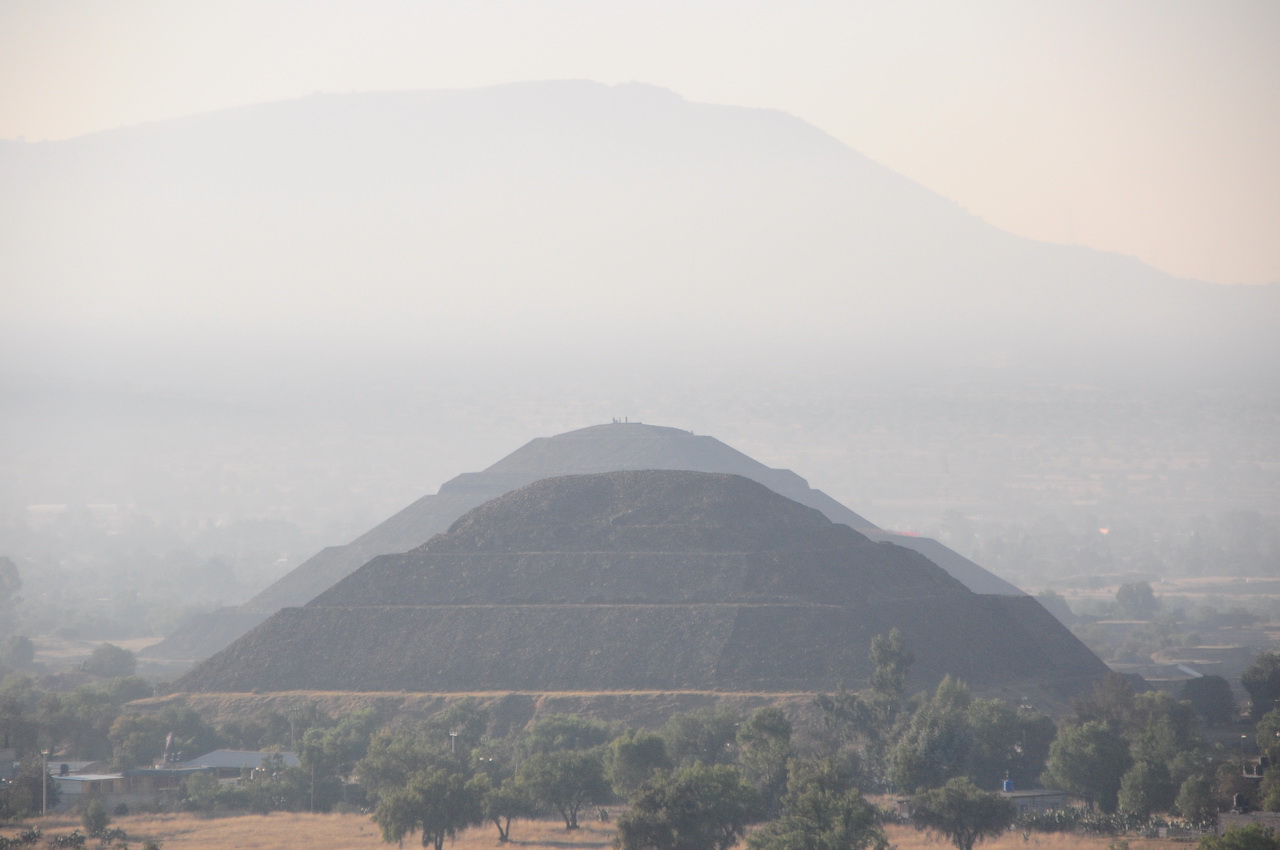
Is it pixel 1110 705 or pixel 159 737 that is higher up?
pixel 159 737

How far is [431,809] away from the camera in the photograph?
69938 millimetres

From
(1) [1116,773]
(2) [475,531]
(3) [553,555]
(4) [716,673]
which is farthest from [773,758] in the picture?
(2) [475,531]

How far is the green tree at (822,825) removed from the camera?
59.4 meters

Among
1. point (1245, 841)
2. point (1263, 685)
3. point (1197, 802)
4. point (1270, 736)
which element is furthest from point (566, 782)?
point (1263, 685)

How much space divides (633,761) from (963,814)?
52.5 feet

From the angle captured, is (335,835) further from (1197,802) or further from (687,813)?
(1197,802)

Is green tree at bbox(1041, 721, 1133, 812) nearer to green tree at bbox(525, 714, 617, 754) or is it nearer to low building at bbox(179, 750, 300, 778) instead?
green tree at bbox(525, 714, 617, 754)

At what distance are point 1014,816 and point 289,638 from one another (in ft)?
189

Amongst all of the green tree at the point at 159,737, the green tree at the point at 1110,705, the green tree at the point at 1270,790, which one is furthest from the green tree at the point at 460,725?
the green tree at the point at 1270,790

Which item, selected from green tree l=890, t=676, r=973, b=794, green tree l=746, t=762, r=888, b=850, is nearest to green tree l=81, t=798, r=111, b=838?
green tree l=746, t=762, r=888, b=850

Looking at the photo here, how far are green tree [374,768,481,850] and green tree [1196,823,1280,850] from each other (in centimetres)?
2990

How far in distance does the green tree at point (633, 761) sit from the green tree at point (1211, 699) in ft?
137

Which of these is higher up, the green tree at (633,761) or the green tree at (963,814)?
the green tree at (633,761)

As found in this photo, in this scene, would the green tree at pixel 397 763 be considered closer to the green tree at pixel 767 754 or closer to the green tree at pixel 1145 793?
the green tree at pixel 767 754
